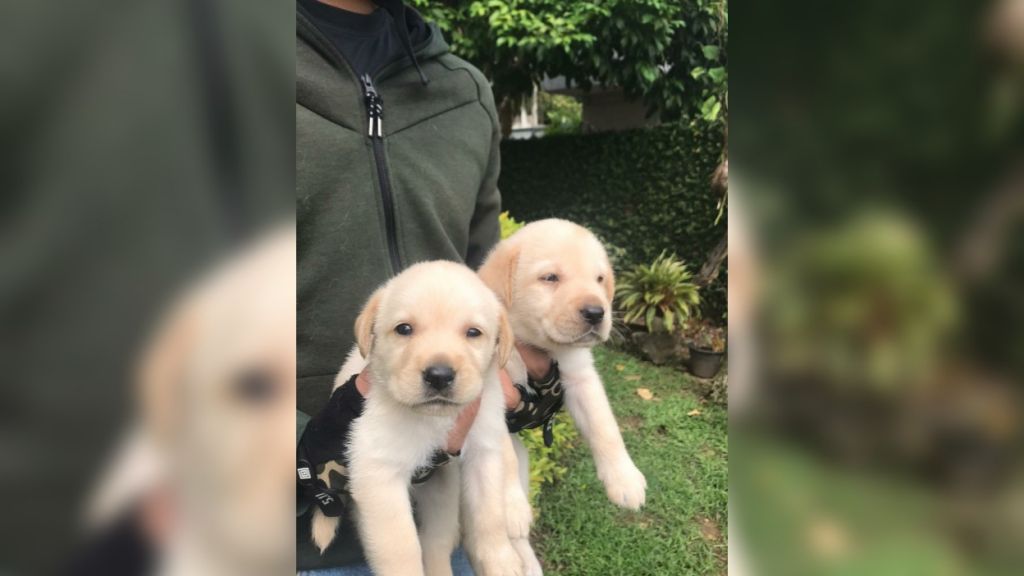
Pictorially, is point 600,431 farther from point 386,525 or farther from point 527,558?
point 386,525

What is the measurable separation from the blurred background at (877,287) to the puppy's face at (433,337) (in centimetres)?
39

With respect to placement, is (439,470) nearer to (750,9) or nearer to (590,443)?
(590,443)

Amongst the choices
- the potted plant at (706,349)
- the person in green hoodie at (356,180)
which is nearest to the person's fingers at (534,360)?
the person in green hoodie at (356,180)

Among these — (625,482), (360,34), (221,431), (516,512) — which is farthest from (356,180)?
(625,482)

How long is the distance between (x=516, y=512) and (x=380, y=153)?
0.63 meters

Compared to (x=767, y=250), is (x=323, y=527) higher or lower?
lower

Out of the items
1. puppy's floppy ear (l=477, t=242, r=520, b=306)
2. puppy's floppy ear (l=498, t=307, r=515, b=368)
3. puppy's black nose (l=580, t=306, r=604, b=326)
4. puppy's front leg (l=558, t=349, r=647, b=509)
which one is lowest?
puppy's front leg (l=558, t=349, r=647, b=509)

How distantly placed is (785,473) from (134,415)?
0.88 meters

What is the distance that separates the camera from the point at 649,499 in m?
Result: 1.13

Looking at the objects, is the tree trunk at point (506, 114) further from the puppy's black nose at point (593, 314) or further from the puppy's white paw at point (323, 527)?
the puppy's white paw at point (323, 527)

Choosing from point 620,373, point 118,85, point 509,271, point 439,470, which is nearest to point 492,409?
point 439,470

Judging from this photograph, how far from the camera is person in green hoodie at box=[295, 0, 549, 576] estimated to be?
3.08 feet

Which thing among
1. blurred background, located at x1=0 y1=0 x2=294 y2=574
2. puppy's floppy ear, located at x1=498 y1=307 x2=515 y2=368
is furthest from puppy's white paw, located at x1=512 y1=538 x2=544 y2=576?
blurred background, located at x1=0 y1=0 x2=294 y2=574

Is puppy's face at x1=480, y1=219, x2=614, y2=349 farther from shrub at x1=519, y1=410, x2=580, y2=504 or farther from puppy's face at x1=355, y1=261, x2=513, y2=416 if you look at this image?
shrub at x1=519, y1=410, x2=580, y2=504
